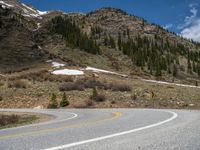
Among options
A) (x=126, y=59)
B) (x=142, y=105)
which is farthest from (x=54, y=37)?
(x=142, y=105)

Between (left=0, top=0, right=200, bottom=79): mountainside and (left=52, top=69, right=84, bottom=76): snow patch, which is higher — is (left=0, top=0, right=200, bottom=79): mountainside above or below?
above

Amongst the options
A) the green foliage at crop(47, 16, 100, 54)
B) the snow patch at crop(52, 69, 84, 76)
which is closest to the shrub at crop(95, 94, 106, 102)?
the snow patch at crop(52, 69, 84, 76)

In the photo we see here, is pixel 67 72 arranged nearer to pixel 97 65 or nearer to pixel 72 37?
pixel 97 65

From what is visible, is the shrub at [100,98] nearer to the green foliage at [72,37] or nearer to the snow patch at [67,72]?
the snow patch at [67,72]

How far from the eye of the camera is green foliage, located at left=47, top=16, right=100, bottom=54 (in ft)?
393

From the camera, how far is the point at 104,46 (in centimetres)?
13888

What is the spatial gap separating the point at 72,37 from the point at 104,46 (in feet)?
52.6

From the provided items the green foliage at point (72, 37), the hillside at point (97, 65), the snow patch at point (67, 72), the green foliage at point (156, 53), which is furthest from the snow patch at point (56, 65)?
the green foliage at point (72, 37)

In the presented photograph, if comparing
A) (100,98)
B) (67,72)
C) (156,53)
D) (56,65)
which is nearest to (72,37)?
(156,53)

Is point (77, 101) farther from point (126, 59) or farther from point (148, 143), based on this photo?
point (126, 59)

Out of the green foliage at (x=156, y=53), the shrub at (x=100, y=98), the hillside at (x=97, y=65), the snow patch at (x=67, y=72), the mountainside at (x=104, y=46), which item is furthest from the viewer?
the green foliage at (x=156, y=53)

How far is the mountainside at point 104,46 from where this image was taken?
97.8m

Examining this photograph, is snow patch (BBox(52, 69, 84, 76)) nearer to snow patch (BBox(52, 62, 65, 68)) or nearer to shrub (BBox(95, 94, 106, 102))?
snow patch (BBox(52, 62, 65, 68))

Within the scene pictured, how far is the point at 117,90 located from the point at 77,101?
8333 mm
